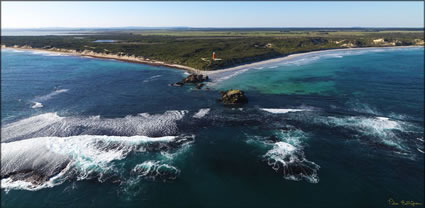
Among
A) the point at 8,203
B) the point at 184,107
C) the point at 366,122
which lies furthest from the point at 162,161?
the point at 366,122

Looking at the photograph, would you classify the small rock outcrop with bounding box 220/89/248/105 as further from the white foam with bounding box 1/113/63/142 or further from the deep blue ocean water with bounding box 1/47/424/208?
the white foam with bounding box 1/113/63/142

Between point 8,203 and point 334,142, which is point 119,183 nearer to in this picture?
point 8,203

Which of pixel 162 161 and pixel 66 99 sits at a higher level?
pixel 66 99

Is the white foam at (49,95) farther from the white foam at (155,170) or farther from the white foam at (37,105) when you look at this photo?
the white foam at (155,170)

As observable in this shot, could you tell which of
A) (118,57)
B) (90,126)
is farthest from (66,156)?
(118,57)

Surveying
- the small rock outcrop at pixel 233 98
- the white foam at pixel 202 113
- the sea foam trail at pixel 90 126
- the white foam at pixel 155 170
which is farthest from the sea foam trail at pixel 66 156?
the small rock outcrop at pixel 233 98

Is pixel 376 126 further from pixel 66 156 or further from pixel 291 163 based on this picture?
pixel 66 156
